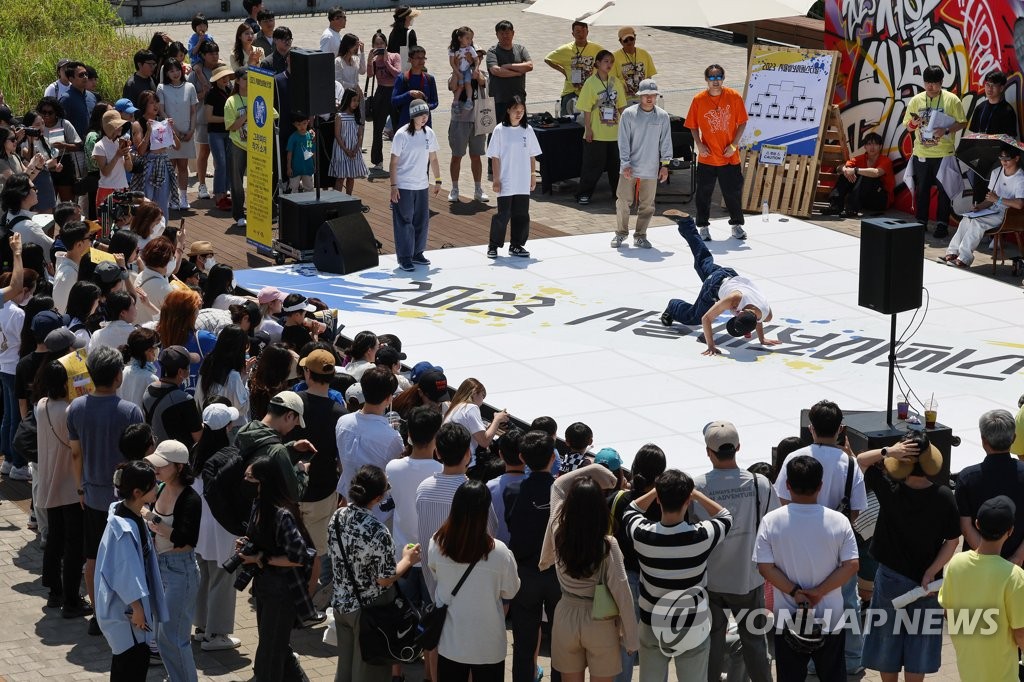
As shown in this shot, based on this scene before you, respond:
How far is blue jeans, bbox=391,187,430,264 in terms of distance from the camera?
14805 mm

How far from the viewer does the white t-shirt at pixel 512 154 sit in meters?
15.1

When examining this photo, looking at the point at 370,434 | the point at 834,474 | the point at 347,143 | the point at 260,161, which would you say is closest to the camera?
the point at 834,474

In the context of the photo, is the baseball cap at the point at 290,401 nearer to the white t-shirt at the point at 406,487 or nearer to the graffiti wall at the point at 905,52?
the white t-shirt at the point at 406,487

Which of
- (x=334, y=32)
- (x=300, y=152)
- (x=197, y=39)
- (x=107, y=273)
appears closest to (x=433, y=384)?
(x=107, y=273)

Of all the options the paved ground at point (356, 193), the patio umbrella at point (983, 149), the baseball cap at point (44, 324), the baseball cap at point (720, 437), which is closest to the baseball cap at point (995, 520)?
the baseball cap at point (720, 437)

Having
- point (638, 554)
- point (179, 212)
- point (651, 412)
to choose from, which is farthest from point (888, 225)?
point (179, 212)

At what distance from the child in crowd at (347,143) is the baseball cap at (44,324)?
24.4ft

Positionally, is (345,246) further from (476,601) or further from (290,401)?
(476,601)

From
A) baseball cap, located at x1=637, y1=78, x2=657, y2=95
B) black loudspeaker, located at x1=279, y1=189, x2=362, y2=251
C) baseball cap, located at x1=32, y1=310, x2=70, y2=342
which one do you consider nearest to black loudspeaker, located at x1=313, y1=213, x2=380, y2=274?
black loudspeaker, located at x1=279, y1=189, x2=362, y2=251

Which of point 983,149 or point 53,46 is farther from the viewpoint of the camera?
point 53,46

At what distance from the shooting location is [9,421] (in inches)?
408

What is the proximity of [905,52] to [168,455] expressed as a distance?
12820mm

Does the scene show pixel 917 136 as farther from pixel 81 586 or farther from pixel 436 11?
pixel 436 11

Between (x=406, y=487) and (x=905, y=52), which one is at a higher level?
(x=905, y=52)
